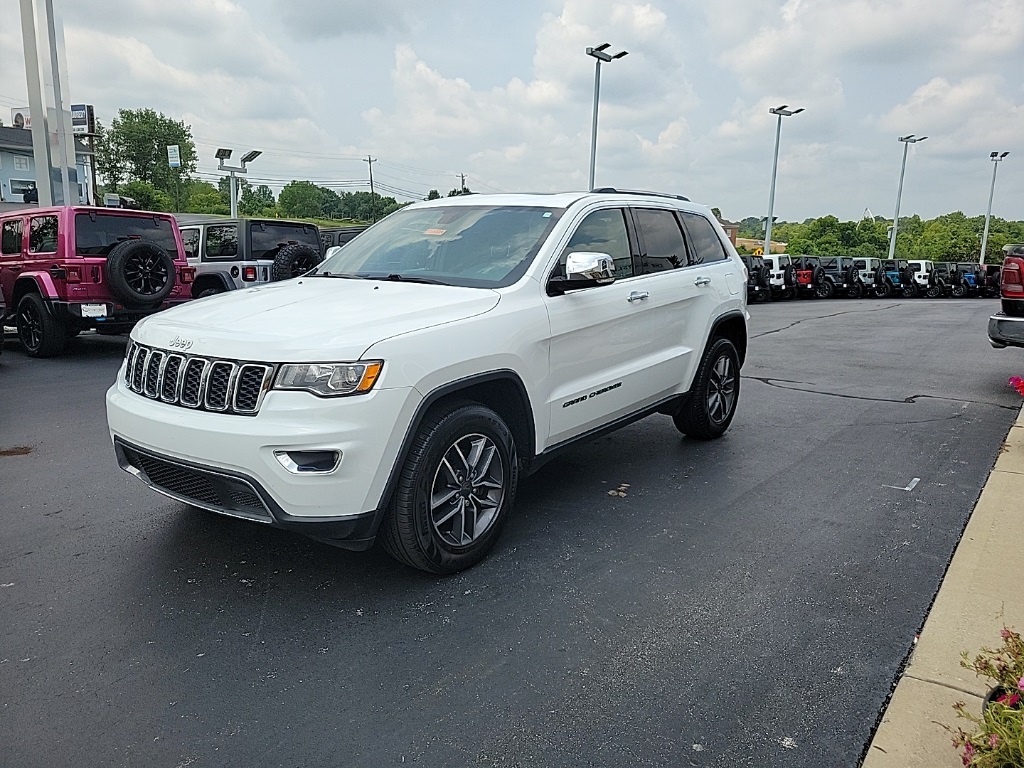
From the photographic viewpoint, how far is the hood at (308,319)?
10.6ft

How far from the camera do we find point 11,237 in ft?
35.2

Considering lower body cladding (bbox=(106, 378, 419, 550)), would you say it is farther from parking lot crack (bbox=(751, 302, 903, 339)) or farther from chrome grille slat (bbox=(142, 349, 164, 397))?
parking lot crack (bbox=(751, 302, 903, 339))

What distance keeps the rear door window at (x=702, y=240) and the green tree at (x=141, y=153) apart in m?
83.7

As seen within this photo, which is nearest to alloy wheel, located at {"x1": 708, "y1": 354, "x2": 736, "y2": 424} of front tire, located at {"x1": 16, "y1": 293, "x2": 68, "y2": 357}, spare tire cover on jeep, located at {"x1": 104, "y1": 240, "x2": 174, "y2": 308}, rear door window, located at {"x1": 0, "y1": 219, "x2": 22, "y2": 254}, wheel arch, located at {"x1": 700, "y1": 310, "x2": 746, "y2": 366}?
wheel arch, located at {"x1": 700, "y1": 310, "x2": 746, "y2": 366}

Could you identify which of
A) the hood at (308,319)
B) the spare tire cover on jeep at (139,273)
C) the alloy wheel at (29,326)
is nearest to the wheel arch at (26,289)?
the alloy wheel at (29,326)

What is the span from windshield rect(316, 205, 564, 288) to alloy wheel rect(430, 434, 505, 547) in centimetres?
87

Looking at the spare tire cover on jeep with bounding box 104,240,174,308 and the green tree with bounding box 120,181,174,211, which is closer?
the spare tire cover on jeep with bounding box 104,240,174,308

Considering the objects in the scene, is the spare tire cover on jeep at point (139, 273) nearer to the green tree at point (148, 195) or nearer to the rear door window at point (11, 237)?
the rear door window at point (11, 237)

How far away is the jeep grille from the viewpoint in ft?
10.6

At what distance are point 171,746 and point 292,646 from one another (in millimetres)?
645

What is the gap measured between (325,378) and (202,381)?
0.58 m

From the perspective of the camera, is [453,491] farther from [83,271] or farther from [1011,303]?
[83,271]

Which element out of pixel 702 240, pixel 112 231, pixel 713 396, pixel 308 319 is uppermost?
pixel 702 240

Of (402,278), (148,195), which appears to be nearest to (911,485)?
(402,278)
